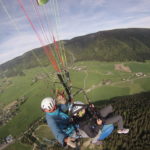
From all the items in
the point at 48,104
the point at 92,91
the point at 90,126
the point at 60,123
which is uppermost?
the point at 48,104

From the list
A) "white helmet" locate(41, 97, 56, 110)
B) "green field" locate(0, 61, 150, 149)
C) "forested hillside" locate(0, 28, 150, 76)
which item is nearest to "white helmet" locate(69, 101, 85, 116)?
"white helmet" locate(41, 97, 56, 110)

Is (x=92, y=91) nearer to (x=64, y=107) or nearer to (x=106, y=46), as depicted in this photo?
(x=64, y=107)

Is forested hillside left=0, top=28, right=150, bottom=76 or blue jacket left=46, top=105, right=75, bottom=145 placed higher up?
blue jacket left=46, top=105, right=75, bottom=145

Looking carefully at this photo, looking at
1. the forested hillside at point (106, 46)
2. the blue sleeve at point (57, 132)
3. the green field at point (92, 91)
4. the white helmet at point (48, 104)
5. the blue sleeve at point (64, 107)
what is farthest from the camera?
the forested hillside at point (106, 46)

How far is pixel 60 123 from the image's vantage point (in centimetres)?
398

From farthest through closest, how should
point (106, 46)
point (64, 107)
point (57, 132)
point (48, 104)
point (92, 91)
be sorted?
point (106, 46) → point (92, 91) → point (64, 107) → point (48, 104) → point (57, 132)

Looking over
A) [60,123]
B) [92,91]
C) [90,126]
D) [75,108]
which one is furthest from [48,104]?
[92,91]

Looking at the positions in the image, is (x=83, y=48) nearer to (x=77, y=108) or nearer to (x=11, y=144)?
(x=11, y=144)

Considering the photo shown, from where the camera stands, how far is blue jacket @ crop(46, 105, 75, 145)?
358 cm

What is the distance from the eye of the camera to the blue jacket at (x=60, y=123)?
11.7 ft

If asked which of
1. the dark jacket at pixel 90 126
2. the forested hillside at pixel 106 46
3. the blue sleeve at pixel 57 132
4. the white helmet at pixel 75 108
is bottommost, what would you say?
the forested hillside at pixel 106 46

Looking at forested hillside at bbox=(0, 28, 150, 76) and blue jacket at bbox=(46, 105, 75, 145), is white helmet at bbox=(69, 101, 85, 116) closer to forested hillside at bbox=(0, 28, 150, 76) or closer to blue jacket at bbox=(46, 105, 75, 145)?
blue jacket at bbox=(46, 105, 75, 145)

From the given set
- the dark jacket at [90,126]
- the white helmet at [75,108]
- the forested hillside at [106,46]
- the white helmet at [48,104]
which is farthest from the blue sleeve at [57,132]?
the forested hillside at [106,46]

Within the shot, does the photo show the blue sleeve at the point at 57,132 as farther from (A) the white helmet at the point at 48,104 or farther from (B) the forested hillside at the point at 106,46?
(B) the forested hillside at the point at 106,46
